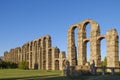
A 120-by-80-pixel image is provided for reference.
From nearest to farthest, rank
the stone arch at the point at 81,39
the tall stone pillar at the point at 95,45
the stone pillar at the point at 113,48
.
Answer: the stone pillar at the point at 113,48
the tall stone pillar at the point at 95,45
the stone arch at the point at 81,39

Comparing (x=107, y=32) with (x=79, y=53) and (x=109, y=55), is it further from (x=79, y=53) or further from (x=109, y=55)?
(x=79, y=53)

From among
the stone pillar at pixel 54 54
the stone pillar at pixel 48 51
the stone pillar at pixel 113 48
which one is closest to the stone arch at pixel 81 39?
the stone pillar at pixel 113 48

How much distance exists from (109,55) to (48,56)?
23625 mm

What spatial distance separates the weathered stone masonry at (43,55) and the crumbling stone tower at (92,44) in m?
5.13

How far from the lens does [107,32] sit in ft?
137

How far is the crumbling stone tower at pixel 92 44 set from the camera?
41.0 m

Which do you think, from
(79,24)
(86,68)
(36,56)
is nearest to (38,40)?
(36,56)

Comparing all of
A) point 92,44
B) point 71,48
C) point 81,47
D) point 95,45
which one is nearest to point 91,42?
point 92,44

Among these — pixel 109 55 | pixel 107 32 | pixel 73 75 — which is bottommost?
pixel 73 75

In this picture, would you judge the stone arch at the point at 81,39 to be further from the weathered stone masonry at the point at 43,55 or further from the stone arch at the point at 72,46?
the weathered stone masonry at the point at 43,55

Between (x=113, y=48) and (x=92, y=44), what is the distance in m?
4.78

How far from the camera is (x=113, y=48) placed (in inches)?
1609

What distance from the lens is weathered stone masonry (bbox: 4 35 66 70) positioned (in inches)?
2344

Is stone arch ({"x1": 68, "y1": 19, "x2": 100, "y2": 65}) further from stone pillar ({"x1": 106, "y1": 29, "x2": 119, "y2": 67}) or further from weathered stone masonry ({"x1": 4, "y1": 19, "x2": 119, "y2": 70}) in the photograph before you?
stone pillar ({"x1": 106, "y1": 29, "x2": 119, "y2": 67})
